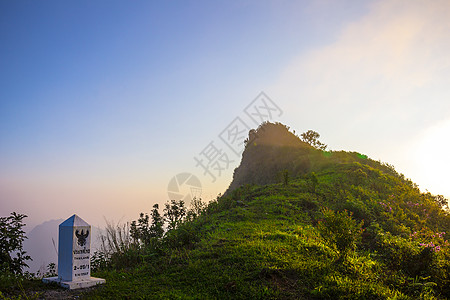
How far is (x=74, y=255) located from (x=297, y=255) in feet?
17.1

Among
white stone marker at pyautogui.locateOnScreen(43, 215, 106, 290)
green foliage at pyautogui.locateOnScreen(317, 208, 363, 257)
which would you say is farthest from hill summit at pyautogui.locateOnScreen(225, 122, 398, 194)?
white stone marker at pyautogui.locateOnScreen(43, 215, 106, 290)

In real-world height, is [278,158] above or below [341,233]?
above

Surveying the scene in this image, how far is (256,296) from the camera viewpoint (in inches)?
204

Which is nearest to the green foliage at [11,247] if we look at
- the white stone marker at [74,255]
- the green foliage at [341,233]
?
the white stone marker at [74,255]

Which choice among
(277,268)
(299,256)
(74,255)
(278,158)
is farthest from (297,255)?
(278,158)

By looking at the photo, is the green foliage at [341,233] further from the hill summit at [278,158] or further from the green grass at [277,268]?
the hill summit at [278,158]

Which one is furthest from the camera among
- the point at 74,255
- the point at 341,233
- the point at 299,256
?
the point at 74,255

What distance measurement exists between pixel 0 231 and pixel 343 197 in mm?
12653

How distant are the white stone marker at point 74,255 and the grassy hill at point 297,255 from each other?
615mm

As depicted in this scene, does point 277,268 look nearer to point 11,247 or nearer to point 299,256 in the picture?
point 299,256

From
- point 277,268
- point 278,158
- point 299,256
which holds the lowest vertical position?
point 277,268

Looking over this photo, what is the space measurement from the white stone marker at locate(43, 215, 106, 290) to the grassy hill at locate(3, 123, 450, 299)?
61 centimetres

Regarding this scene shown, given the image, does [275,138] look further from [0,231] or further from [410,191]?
[0,231]

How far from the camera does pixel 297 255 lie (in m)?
6.82
